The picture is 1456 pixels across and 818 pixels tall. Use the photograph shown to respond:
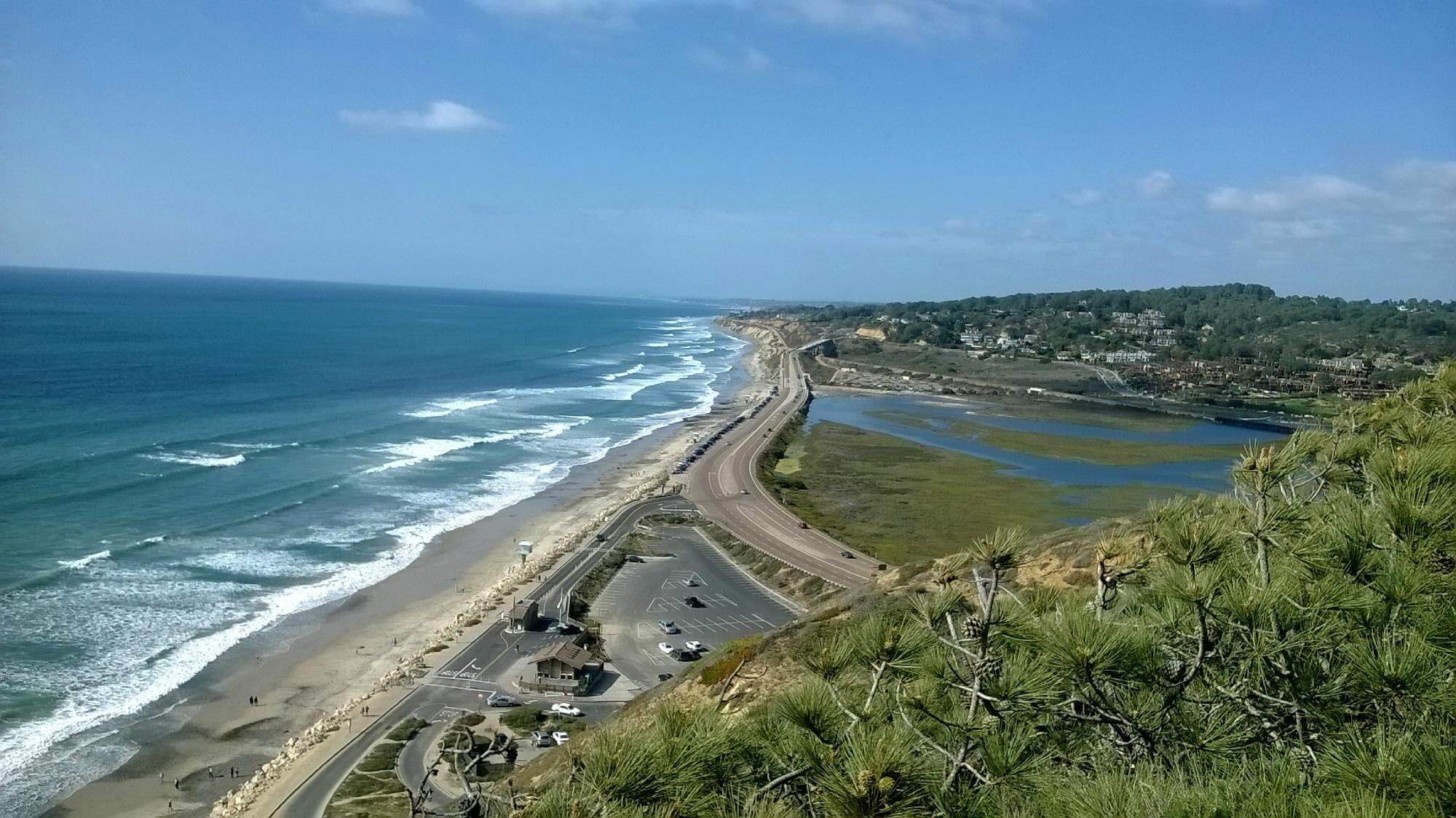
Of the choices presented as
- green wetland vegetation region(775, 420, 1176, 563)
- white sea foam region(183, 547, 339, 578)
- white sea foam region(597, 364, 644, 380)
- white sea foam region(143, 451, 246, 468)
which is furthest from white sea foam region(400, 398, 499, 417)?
white sea foam region(183, 547, 339, 578)

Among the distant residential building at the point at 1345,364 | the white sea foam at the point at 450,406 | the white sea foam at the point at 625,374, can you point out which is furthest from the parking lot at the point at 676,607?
the distant residential building at the point at 1345,364

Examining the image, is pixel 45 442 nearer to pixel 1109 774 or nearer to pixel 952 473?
pixel 952 473

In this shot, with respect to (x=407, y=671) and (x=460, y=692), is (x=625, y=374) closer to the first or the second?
(x=407, y=671)

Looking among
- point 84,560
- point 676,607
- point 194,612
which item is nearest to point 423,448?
point 84,560

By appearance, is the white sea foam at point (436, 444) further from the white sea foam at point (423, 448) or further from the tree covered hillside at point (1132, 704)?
the tree covered hillside at point (1132, 704)

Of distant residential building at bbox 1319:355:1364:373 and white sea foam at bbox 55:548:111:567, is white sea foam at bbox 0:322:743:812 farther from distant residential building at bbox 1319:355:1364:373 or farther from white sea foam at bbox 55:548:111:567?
distant residential building at bbox 1319:355:1364:373

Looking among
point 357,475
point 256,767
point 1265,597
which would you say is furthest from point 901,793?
point 357,475
